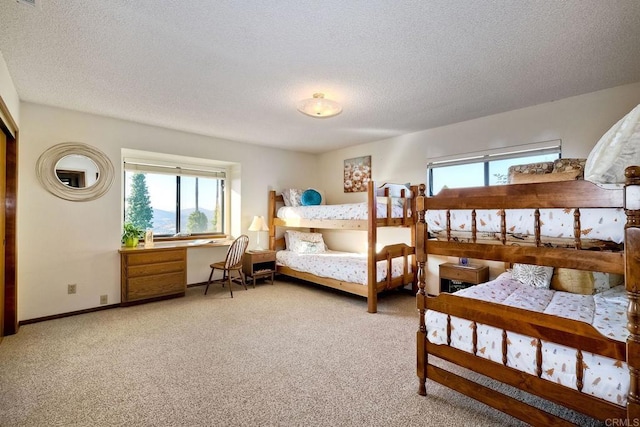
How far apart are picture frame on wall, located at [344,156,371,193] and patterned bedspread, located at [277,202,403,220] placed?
982 mm

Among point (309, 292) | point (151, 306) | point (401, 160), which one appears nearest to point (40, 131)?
point (151, 306)

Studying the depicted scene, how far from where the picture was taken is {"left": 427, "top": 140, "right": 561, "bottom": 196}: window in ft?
10.7

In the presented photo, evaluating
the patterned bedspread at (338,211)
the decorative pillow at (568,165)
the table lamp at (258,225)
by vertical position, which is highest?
the decorative pillow at (568,165)

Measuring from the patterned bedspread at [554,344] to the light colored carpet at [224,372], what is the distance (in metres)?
0.42

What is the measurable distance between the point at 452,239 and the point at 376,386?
3.71 feet

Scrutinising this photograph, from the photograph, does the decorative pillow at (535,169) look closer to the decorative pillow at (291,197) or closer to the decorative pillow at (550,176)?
the decorative pillow at (550,176)

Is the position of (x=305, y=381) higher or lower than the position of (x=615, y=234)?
lower

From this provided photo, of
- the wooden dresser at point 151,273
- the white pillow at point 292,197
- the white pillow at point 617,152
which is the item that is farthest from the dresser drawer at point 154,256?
the white pillow at point 617,152

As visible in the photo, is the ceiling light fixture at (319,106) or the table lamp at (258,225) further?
the table lamp at (258,225)

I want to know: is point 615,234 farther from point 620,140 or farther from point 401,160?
point 401,160

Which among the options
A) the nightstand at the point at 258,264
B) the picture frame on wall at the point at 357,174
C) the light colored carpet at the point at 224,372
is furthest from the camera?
the picture frame on wall at the point at 357,174

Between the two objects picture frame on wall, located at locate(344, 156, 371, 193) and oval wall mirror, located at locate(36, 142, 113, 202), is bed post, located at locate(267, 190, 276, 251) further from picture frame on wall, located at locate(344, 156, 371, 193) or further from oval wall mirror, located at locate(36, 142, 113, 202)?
oval wall mirror, located at locate(36, 142, 113, 202)

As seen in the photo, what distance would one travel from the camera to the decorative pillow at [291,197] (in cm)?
536

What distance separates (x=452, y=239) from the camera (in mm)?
1955
